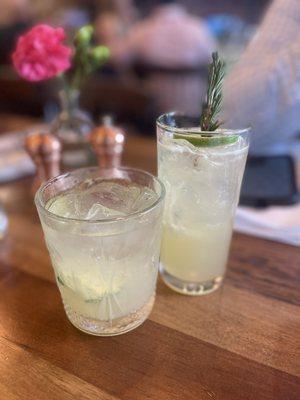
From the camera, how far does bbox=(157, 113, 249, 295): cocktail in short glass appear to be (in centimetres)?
51

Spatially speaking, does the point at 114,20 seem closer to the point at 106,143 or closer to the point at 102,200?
the point at 106,143

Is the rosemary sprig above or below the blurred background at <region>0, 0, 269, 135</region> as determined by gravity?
above

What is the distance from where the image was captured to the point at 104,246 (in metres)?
0.46

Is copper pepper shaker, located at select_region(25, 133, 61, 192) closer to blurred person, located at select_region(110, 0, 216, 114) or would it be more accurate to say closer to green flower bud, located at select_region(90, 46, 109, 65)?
green flower bud, located at select_region(90, 46, 109, 65)

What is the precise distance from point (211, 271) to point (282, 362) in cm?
16

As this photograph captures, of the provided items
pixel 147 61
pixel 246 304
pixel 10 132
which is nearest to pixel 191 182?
pixel 246 304

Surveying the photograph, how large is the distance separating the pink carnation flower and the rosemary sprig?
33 cm

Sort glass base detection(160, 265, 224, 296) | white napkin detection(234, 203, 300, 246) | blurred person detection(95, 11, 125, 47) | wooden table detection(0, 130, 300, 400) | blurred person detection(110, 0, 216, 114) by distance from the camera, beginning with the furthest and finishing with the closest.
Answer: blurred person detection(95, 11, 125, 47)
blurred person detection(110, 0, 216, 114)
white napkin detection(234, 203, 300, 246)
glass base detection(160, 265, 224, 296)
wooden table detection(0, 130, 300, 400)

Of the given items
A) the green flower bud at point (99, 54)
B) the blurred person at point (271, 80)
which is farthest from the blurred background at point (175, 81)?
the green flower bud at point (99, 54)

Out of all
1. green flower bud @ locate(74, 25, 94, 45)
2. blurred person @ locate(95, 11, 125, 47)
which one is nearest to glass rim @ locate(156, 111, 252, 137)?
green flower bud @ locate(74, 25, 94, 45)

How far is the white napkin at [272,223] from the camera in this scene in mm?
699

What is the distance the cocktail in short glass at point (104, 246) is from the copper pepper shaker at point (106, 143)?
296mm

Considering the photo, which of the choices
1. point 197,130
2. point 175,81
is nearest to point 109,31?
point 175,81

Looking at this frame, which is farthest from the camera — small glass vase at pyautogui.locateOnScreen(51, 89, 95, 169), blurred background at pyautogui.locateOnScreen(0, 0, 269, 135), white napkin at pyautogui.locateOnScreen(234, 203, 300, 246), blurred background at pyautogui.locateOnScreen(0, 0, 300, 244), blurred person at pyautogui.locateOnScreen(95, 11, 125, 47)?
blurred person at pyautogui.locateOnScreen(95, 11, 125, 47)
